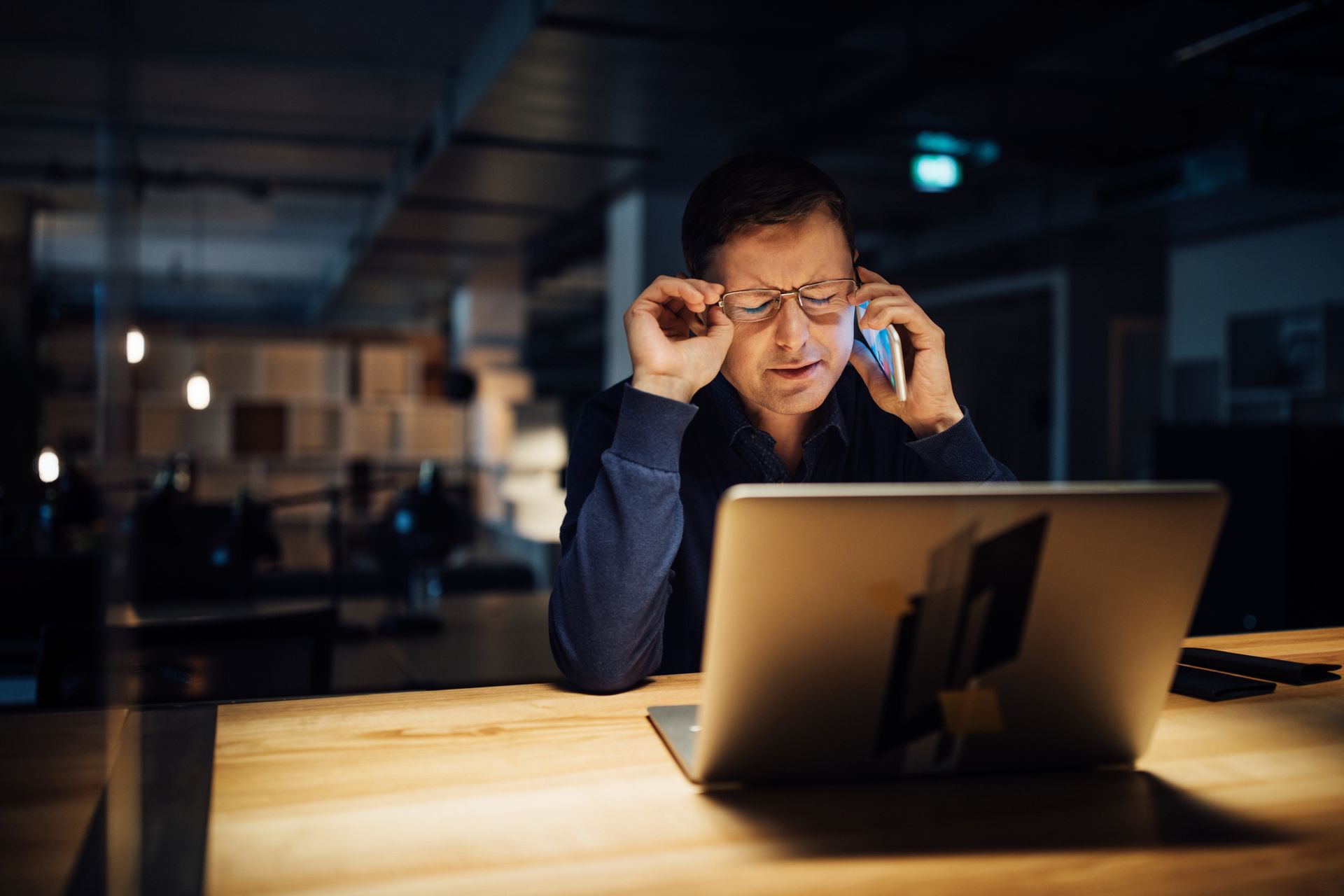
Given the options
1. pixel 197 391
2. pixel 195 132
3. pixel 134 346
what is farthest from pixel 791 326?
pixel 195 132

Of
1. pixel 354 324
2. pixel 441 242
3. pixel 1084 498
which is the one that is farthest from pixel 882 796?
pixel 354 324

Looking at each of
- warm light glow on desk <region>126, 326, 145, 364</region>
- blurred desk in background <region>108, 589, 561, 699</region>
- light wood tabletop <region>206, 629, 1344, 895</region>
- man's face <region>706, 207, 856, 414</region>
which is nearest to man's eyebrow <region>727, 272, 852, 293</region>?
man's face <region>706, 207, 856, 414</region>

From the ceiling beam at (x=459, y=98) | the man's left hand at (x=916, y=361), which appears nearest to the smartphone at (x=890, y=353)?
the man's left hand at (x=916, y=361)

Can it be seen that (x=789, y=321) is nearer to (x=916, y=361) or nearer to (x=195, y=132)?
(x=916, y=361)

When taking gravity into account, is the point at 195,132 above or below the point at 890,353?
above

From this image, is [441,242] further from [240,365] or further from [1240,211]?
[1240,211]

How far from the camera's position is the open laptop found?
2.43 ft

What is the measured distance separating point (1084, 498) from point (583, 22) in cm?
315

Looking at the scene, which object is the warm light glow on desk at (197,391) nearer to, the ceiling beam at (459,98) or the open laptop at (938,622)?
the ceiling beam at (459,98)

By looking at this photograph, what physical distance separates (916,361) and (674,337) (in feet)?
1.11

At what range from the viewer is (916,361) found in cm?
140

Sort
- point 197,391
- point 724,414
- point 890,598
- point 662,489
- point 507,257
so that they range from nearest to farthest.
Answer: point 890,598 < point 662,489 < point 724,414 < point 197,391 < point 507,257

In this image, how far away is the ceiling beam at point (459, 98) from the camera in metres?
3.81

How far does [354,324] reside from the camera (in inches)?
642
